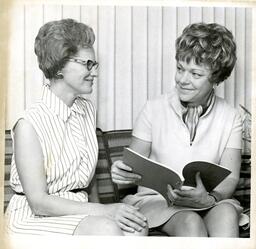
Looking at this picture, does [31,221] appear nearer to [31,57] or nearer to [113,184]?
[113,184]

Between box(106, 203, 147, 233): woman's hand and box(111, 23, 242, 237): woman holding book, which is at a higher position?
box(111, 23, 242, 237): woman holding book

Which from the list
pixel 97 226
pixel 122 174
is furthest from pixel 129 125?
pixel 97 226

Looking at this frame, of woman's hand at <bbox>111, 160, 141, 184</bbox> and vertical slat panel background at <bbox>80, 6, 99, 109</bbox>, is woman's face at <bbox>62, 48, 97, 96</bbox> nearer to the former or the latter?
vertical slat panel background at <bbox>80, 6, 99, 109</bbox>

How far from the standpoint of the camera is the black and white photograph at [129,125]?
104cm

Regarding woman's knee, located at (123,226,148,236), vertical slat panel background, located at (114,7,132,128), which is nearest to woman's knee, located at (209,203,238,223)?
woman's knee, located at (123,226,148,236)

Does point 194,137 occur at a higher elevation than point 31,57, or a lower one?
lower

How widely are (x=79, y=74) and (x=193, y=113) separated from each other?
27 centimetres

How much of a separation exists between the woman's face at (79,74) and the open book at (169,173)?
17cm

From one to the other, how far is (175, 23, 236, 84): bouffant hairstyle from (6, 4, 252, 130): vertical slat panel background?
0.04 ft

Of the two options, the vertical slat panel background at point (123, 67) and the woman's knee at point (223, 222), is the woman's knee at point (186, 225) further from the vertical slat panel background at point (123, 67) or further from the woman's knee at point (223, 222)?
the vertical slat panel background at point (123, 67)

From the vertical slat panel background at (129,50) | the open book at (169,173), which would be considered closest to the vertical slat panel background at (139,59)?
the vertical slat panel background at (129,50)

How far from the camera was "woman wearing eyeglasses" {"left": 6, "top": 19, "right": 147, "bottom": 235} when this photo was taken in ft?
3.37

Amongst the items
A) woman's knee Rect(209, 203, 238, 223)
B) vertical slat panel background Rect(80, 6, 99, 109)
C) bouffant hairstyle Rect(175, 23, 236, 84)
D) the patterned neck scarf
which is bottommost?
woman's knee Rect(209, 203, 238, 223)

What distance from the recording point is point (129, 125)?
1.11 m
